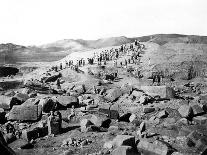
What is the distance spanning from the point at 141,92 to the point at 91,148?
27.2 ft

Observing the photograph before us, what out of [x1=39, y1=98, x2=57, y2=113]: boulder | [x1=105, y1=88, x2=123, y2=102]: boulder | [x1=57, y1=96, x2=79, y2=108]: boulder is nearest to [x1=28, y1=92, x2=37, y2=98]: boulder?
[x1=39, y1=98, x2=57, y2=113]: boulder

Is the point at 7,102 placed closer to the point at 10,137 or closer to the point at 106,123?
the point at 10,137

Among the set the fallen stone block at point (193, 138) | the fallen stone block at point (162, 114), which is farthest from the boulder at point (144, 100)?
the fallen stone block at point (193, 138)

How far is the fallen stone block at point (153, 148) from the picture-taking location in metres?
10.4

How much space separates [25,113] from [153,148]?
6.94m

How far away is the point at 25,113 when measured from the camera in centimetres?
1462

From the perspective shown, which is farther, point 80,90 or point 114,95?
point 80,90

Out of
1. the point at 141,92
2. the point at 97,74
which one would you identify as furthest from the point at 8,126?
the point at 97,74

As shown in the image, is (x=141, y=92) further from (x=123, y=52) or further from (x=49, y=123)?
(x=123, y=52)

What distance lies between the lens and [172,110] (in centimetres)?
1528

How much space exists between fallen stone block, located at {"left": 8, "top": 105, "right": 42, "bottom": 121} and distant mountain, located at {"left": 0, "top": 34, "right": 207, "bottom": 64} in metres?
49.7

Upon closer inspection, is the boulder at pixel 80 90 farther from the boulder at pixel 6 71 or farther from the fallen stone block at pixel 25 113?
the boulder at pixel 6 71

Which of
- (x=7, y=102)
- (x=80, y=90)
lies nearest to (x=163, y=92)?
(x=80, y=90)

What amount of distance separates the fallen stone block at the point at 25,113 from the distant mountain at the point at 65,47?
49672mm
